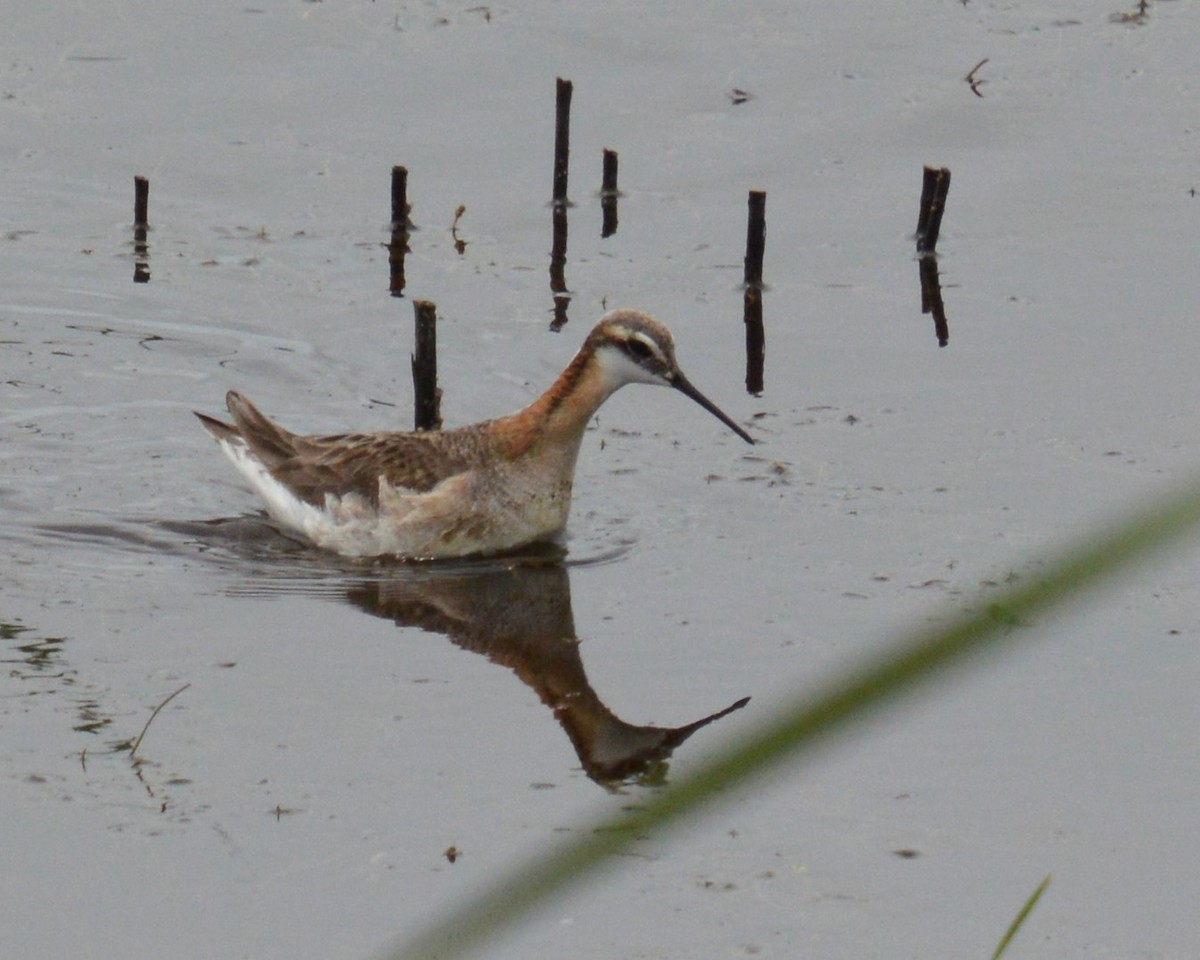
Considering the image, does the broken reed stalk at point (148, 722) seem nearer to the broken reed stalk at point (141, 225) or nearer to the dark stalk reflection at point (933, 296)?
the broken reed stalk at point (141, 225)

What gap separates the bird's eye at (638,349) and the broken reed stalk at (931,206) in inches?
136

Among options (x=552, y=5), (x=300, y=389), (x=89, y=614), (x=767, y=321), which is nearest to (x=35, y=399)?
(x=300, y=389)

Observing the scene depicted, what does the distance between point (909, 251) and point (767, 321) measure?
1.40 m

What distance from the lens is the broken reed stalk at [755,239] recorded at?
11055mm

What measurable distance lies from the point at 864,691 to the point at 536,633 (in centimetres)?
690

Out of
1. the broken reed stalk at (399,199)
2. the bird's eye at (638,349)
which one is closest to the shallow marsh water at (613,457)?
the broken reed stalk at (399,199)

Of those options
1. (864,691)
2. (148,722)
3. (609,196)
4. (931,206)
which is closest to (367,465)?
(148,722)

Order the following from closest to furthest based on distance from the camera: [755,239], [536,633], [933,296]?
[536,633]
[755,239]
[933,296]

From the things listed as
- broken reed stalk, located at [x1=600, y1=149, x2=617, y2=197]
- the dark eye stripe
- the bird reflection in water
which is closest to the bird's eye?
the dark eye stripe

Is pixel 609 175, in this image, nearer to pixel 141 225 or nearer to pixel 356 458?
pixel 141 225

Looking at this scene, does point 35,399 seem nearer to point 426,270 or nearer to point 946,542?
point 426,270

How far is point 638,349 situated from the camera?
28.6 ft

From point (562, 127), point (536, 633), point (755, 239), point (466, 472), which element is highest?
point (562, 127)

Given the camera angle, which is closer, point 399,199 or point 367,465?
point 367,465
